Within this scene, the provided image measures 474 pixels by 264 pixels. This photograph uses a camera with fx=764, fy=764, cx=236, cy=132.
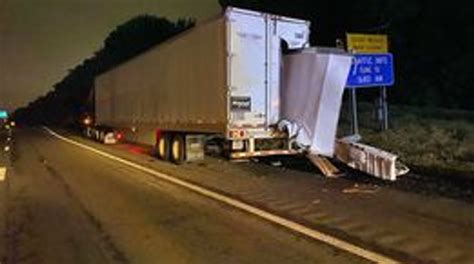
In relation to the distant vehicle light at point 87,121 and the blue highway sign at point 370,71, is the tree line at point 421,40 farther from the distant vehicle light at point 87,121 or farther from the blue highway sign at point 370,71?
the blue highway sign at point 370,71

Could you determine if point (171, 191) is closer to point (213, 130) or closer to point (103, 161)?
point (213, 130)

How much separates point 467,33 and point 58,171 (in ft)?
92.2

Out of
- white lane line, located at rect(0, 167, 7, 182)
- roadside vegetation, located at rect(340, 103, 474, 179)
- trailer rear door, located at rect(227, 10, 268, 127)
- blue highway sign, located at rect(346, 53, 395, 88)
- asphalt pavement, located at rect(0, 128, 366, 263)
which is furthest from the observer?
blue highway sign, located at rect(346, 53, 395, 88)

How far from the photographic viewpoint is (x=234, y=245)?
30.6 feet

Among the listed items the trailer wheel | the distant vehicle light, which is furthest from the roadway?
the distant vehicle light

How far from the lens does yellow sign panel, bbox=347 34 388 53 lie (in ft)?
79.8

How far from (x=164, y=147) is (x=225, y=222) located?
14.4 metres

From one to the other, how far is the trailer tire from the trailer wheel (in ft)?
1.27

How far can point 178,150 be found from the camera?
78.1 ft

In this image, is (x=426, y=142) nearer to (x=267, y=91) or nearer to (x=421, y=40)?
(x=267, y=91)

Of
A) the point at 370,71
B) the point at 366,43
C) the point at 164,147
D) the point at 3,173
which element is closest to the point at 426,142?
the point at 370,71

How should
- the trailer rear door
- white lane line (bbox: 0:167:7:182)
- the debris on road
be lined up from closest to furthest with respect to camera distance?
the debris on road
the trailer rear door
white lane line (bbox: 0:167:7:182)

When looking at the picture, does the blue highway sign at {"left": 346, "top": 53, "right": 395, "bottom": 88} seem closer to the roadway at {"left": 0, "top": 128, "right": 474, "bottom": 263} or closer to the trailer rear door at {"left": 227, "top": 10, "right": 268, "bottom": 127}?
the trailer rear door at {"left": 227, "top": 10, "right": 268, "bottom": 127}

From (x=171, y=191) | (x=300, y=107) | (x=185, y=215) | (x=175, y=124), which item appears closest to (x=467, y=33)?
(x=175, y=124)
